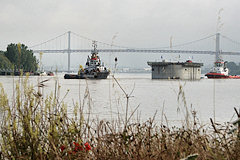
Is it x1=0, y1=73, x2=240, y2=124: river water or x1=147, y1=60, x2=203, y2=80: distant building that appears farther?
x1=147, y1=60, x2=203, y2=80: distant building

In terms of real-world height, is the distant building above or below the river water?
above

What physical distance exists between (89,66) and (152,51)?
4820 cm

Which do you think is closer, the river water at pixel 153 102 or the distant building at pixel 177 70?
the river water at pixel 153 102

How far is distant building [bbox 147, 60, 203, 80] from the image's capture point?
9388 cm

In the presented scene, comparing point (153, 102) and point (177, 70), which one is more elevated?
point (177, 70)

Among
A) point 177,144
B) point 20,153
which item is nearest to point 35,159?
point 20,153

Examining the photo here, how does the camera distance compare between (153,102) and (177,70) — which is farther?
(177,70)

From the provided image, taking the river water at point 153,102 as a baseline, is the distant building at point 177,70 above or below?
above

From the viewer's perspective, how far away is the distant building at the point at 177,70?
93.9 metres

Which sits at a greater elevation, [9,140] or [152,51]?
[152,51]

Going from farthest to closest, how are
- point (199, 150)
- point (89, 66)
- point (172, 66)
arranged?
point (172, 66)
point (89, 66)
point (199, 150)

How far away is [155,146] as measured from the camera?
421cm

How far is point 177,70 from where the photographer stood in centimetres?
9412

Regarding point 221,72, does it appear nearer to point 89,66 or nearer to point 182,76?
point 182,76
